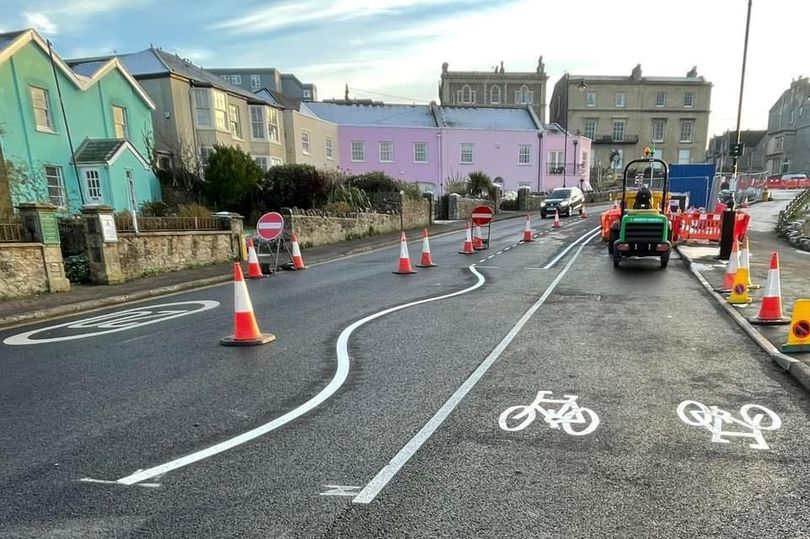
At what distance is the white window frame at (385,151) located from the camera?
42500 millimetres

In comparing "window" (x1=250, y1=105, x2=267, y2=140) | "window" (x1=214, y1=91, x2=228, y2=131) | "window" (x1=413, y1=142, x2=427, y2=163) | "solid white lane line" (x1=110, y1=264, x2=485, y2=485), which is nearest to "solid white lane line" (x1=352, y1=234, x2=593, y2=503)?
"solid white lane line" (x1=110, y1=264, x2=485, y2=485)

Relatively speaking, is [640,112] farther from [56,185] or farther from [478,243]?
[56,185]

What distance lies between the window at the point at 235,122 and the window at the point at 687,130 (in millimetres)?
60234

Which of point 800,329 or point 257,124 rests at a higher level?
point 257,124

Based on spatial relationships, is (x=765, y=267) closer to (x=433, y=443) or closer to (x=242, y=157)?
(x=433, y=443)

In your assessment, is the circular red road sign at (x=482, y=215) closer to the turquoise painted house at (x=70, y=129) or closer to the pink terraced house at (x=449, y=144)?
the turquoise painted house at (x=70, y=129)

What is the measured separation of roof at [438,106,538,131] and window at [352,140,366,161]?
25.9 feet

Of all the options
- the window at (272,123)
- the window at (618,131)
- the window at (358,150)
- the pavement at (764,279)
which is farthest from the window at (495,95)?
the pavement at (764,279)

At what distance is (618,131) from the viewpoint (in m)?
65.1

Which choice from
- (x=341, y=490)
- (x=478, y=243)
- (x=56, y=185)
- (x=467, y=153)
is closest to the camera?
(x=341, y=490)

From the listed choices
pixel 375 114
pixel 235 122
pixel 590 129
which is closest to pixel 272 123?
pixel 235 122

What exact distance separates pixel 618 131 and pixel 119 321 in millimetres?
69235

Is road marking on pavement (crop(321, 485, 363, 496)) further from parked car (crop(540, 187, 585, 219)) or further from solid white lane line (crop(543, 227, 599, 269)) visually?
parked car (crop(540, 187, 585, 219))

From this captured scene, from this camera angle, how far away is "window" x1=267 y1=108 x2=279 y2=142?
30828 millimetres
